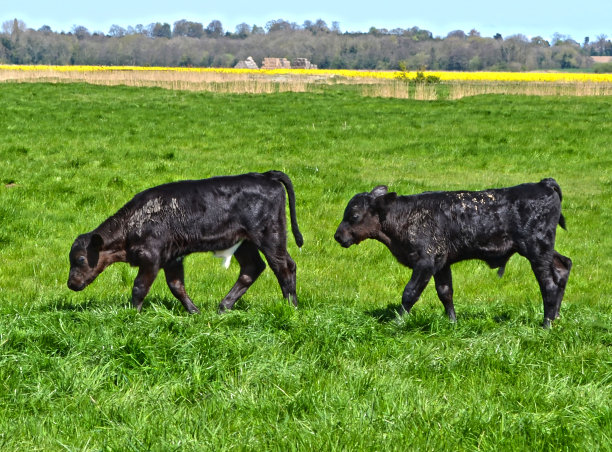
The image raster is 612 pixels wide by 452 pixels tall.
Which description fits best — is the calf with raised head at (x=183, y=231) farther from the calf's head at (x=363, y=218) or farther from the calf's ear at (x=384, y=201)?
the calf's ear at (x=384, y=201)

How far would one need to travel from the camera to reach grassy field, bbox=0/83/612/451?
4324 mm

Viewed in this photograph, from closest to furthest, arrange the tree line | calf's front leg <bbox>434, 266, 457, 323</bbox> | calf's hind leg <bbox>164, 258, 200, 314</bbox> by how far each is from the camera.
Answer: calf's front leg <bbox>434, 266, 457, 323</bbox>, calf's hind leg <bbox>164, 258, 200, 314</bbox>, the tree line

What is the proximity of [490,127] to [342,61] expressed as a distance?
151 metres

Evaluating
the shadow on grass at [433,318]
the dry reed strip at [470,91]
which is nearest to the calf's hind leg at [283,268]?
the shadow on grass at [433,318]

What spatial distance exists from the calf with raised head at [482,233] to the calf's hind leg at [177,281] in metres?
2.24

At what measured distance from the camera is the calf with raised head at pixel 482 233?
286 inches

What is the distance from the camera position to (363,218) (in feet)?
25.3

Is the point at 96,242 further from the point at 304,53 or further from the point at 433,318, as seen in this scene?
the point at 304,53

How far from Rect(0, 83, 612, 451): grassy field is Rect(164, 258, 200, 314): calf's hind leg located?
169 mm

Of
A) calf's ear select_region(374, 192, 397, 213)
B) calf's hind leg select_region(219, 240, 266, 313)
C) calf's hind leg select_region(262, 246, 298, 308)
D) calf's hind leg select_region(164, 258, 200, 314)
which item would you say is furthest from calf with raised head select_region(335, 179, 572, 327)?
calf's hind leg select_region(164, 258, 200, 314)

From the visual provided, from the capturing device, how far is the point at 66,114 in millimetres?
27438

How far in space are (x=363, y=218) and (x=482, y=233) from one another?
1.25 meters

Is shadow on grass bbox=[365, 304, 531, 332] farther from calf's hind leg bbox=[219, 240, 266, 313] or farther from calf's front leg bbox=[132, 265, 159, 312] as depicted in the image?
calf's front leg bbox=[132, 265, 159, 312]

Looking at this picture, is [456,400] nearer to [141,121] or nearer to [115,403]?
[115,403]
